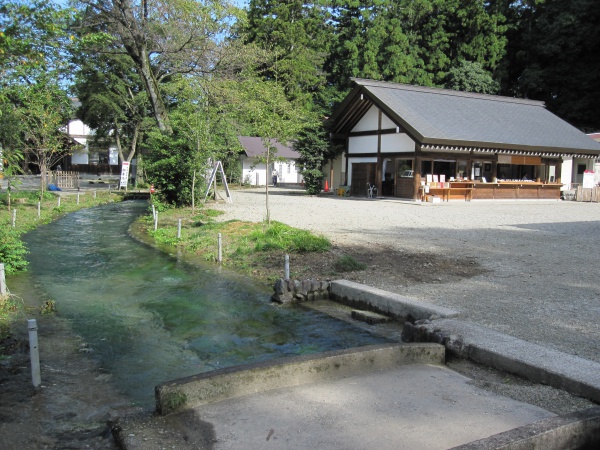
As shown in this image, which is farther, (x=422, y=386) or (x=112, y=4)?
(x=112, y=4)

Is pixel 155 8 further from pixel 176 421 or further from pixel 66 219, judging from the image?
pixel 176 421

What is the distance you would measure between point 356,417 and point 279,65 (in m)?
40.1

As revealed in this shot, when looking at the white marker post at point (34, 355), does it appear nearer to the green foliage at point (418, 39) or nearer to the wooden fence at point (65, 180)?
the wooden fence at point (65, 180)

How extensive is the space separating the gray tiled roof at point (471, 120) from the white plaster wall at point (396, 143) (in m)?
Result: 1.00

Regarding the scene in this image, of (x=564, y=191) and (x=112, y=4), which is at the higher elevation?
(x=112, y=4)

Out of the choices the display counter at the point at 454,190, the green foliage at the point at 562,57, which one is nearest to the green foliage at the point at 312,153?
the display counter at the point at 454,190

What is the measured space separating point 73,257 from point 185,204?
1012 cm

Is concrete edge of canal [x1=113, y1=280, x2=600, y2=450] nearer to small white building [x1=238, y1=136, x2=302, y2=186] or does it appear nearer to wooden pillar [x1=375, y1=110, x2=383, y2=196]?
wooden pillar [x1=375, y1=110, x2=383, y2=196]

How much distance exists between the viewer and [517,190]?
28.2 metres

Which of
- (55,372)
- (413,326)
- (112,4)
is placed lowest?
(55,372)

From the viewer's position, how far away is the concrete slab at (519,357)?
14.5 ft

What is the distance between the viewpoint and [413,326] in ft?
20.0

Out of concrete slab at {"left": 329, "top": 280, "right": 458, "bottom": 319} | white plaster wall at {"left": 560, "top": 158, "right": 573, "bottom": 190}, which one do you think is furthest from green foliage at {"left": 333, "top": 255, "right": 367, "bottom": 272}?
white plaster wall at {"left": 560, "top": 158, "right": 573, "bottom": 190}

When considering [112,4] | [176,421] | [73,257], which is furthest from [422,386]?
[112,4]
